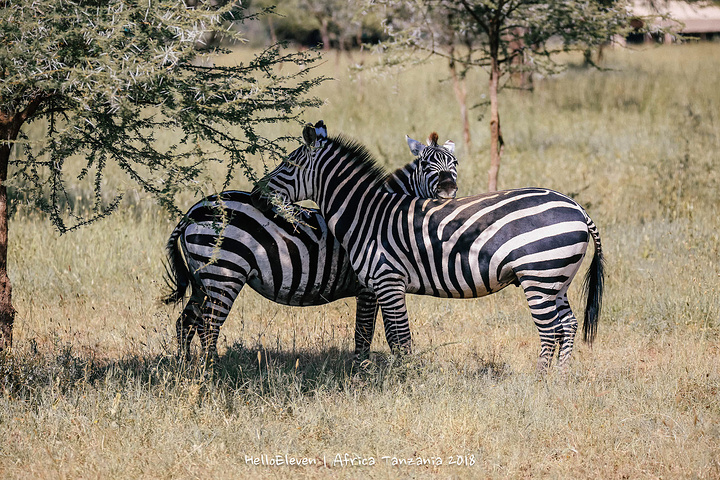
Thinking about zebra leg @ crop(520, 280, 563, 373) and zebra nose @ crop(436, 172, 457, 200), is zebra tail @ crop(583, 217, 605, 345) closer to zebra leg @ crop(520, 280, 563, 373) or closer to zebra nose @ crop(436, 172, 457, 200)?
zebra leg @ crop(520, 280, 563, 373)

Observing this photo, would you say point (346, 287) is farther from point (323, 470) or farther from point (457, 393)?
point (323, 470)

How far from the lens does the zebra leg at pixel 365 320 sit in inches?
237

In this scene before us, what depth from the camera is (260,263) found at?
18.9ft

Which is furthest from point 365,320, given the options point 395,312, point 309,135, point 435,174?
point 309,135

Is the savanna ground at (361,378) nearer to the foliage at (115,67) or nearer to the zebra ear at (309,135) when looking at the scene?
the foliage at (115,67)

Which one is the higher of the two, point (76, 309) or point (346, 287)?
point (346, 287)

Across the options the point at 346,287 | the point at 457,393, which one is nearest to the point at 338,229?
the point at 346,287

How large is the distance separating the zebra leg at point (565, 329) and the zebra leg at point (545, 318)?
5 cm

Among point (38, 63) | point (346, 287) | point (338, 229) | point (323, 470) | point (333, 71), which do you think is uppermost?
point (333, 71)

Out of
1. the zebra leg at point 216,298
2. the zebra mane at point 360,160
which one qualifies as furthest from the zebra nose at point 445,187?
the zebra leg at point 216,298

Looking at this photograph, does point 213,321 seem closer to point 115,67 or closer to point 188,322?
point 188,322

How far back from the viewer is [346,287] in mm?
6004

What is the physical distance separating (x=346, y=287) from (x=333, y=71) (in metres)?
19.9

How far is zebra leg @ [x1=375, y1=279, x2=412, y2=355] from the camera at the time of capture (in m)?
5.47
